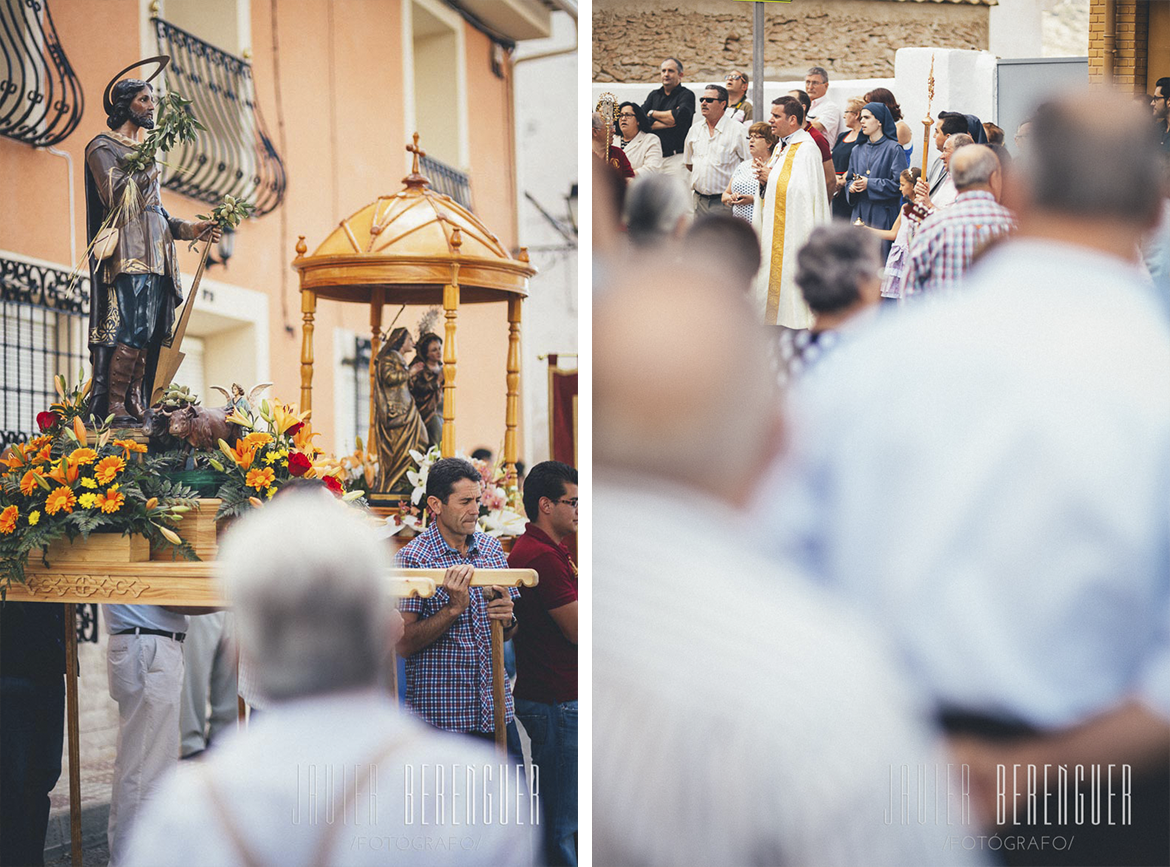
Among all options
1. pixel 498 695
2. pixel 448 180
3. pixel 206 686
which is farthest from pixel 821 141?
pixel 206 686

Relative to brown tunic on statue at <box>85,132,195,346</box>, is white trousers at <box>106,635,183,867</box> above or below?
below

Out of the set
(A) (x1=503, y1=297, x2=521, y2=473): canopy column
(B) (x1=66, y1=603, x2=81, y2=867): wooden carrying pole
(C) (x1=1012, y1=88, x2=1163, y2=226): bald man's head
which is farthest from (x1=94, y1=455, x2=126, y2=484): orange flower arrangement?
(C) (x1=1012, y1=88, x2=1163, y2=226): bald man's head

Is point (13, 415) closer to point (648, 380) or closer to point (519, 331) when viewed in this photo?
point (519, 331)

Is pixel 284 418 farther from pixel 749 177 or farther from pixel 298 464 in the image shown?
pixel 749 177

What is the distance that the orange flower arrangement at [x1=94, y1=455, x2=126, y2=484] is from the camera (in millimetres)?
3574

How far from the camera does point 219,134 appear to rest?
423 centimetres

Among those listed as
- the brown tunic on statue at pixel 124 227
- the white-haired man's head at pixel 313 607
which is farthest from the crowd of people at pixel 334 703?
the brown tunic on statue at pixel 124 227

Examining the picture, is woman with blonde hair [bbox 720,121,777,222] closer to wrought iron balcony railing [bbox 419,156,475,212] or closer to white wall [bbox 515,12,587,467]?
white wall [bbox 515,12,587,467]

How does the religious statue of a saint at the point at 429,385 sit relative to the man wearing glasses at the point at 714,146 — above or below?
below

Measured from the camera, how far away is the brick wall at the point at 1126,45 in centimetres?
357

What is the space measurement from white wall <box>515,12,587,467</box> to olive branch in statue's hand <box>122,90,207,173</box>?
100 centimetres

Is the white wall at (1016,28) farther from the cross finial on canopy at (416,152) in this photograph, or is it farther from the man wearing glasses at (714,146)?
the cross finial on canopy at (416,152)

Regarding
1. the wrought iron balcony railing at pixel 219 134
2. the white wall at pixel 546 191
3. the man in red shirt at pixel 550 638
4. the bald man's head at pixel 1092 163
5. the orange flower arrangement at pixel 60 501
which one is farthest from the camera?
the wrought iron balcony railing at pixel 219 134

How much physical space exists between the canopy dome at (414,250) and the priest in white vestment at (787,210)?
0.85 metres
